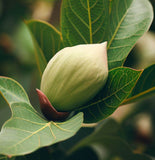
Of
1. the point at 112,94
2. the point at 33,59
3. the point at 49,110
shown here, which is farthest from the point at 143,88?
the point at 33,59

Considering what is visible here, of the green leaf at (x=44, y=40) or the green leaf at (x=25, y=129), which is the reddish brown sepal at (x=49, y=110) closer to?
the green leaf at (x=25, y=129)

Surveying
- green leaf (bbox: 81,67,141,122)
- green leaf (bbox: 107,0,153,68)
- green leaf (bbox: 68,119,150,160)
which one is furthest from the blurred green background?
green leaf (bbox: 81,67,141,122)

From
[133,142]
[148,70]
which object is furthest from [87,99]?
[133,142]

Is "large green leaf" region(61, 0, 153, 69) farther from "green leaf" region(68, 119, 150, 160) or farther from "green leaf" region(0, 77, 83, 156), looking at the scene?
"green leaf" region(68, 119, 150, 160)

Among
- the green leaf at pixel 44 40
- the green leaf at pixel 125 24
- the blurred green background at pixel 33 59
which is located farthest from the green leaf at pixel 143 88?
the blurred green background at pixel 33 59

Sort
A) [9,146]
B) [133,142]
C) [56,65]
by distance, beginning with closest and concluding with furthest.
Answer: [9,146]
[56,65]
[133,142]

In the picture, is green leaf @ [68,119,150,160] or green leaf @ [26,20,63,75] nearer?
green leaf @ [26,20,63,75]

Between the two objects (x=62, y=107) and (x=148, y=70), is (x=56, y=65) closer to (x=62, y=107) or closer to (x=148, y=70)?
(x=62, y=107)
